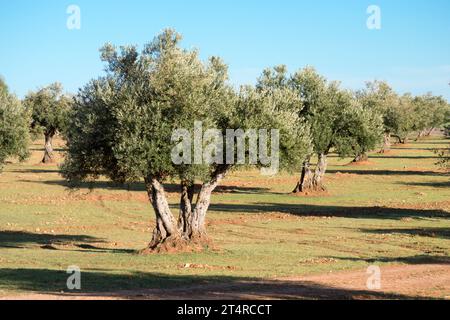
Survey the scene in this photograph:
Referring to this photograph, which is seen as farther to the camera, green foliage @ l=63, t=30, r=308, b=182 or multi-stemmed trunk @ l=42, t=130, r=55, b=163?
multi-stemmed trunk @ l=42, t=130, r=55, b=163

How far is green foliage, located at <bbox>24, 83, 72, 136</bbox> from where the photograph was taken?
342ft

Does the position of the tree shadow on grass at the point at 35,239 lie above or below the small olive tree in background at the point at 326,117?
below

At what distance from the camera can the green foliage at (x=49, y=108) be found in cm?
10438

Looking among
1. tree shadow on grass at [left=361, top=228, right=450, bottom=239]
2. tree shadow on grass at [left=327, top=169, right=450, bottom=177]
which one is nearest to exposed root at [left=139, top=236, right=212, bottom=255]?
tree shadow on grass at [left=361, top=228, right=450, bottom=239]

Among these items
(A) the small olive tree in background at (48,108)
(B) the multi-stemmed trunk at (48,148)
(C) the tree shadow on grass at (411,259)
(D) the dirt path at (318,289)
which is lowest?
(C) the tree shadow on grass at (411,259)

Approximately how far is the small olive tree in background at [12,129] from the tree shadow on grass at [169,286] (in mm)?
29590

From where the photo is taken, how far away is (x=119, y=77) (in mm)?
33281

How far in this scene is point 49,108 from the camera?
105125 millimetres

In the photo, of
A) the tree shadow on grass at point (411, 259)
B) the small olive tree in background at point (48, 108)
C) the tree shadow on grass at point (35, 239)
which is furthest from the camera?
the small olive tree in background at point (48, 108)

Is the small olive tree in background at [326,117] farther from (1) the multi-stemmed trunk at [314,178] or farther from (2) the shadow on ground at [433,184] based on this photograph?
(2) the shadow on ground at [433,184]

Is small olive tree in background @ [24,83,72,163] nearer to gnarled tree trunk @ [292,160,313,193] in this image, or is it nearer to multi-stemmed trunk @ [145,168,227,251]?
gnarled tree trunk @ [292,160,313,193]

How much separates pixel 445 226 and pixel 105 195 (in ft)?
112

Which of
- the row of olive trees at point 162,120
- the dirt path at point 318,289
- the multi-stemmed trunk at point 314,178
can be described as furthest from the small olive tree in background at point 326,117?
the dirt path at point 318,289

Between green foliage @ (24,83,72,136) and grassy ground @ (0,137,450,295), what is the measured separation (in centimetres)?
2161
